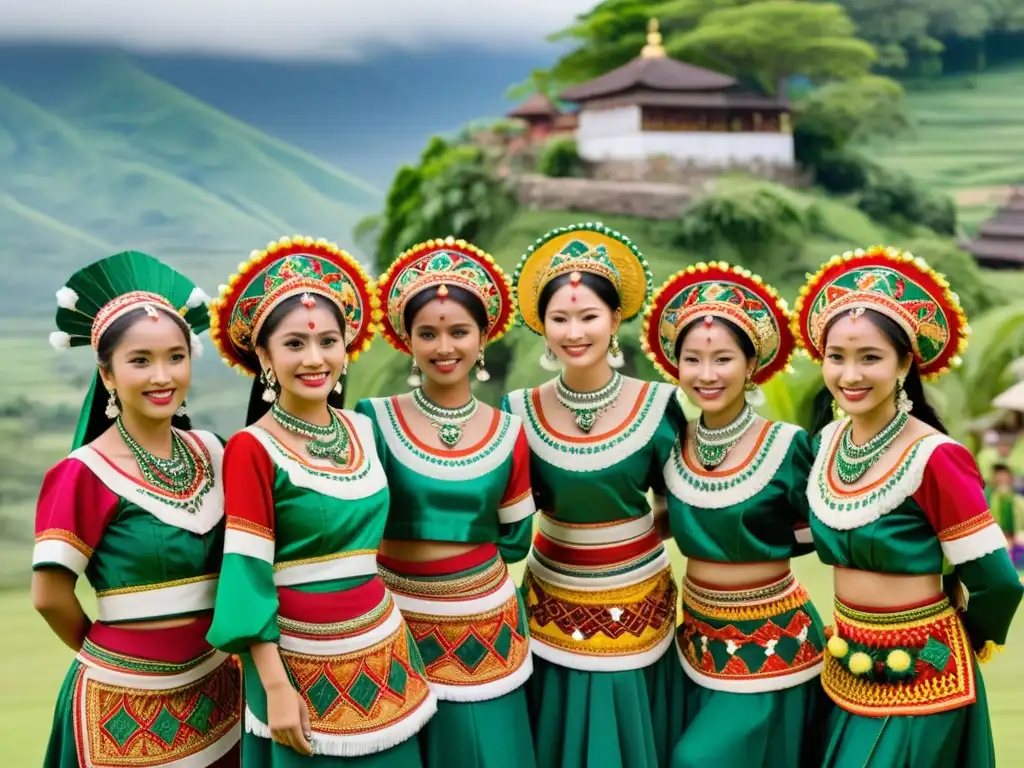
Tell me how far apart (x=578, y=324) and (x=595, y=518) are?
49cm

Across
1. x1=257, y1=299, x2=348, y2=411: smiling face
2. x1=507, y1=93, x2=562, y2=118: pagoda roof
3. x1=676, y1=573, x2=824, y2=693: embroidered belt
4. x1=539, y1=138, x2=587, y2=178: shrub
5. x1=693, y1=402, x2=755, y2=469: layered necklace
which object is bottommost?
x1=676, y1=573, x2=824, y2=693: embroidered belt

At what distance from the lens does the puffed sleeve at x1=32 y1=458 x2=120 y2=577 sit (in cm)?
233

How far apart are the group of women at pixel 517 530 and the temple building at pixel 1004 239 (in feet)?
29.2

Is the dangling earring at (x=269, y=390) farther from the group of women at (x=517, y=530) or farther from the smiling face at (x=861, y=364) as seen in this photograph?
the smiling face at (x=861, y=364)

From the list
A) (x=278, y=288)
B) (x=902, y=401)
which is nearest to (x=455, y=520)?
(x=278, y=288)

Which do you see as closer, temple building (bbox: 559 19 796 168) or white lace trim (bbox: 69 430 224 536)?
white lace trim (bbox: 69 430 224 536)

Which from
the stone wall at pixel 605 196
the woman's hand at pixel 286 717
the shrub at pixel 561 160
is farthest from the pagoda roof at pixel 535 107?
the woman's hand at pixel 286 717

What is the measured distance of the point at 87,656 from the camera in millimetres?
2408

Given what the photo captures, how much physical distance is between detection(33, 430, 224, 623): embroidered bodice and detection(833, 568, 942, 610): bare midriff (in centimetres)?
142

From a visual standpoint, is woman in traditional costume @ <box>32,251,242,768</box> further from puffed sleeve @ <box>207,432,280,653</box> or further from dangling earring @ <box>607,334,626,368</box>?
dangling earring @ <box>607,334,626,368</box>

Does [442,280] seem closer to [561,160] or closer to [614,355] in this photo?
[614,355]

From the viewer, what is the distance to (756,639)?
2.76m

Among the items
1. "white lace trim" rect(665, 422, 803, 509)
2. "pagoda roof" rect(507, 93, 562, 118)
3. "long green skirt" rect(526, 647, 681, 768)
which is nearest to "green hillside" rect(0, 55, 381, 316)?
"pagoda roof" rect(507, 93, 562, 118)

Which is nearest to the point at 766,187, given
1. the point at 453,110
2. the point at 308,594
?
the point at 453,110
